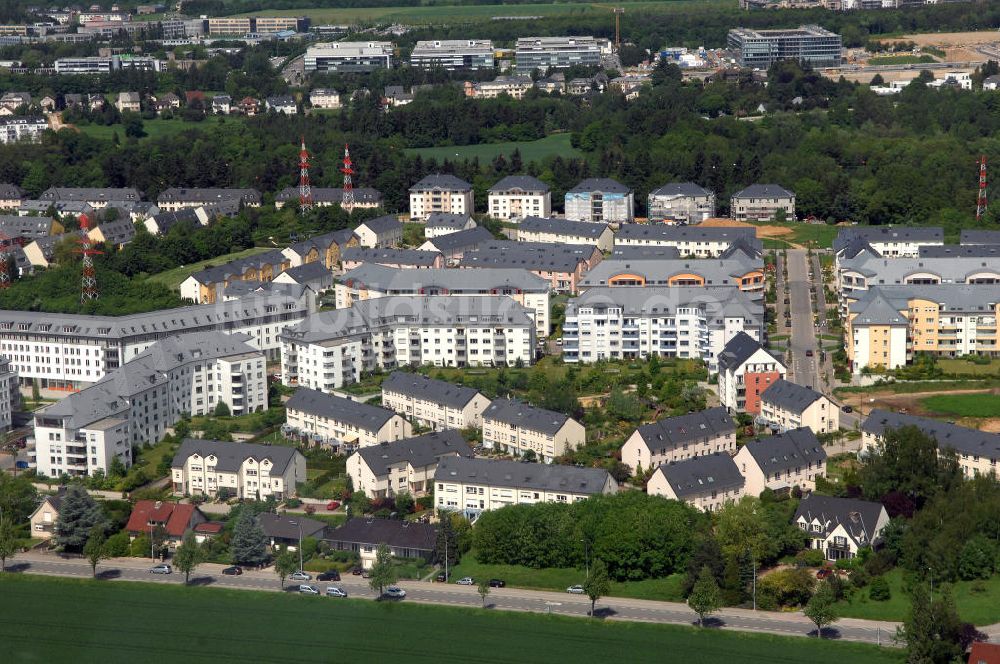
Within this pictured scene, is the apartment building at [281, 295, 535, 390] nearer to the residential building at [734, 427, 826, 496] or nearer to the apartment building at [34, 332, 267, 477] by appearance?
the apartment building at [34, 332, 267, 477]

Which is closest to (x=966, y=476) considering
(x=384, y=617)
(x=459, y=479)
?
(x=459, y=479)

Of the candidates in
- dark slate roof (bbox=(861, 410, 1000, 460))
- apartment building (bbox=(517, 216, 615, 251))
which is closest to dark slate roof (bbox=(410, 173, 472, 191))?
apartment building (bbox=(517, 216, 615, 251))

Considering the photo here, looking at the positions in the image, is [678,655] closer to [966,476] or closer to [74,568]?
[966,476]

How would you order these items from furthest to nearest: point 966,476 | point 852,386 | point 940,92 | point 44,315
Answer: point 940,92 < point 44,315 < point 852,386 < point 966,476

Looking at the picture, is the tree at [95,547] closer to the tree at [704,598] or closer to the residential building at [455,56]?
the tree at [704,598]

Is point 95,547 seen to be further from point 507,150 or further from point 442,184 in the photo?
point 507,150

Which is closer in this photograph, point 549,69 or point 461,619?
point 461,619

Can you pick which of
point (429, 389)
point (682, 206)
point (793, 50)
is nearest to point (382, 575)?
point (429, 389)

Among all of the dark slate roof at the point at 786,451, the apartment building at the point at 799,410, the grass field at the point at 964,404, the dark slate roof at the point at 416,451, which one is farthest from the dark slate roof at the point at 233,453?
the grass field at the point at 964,404
